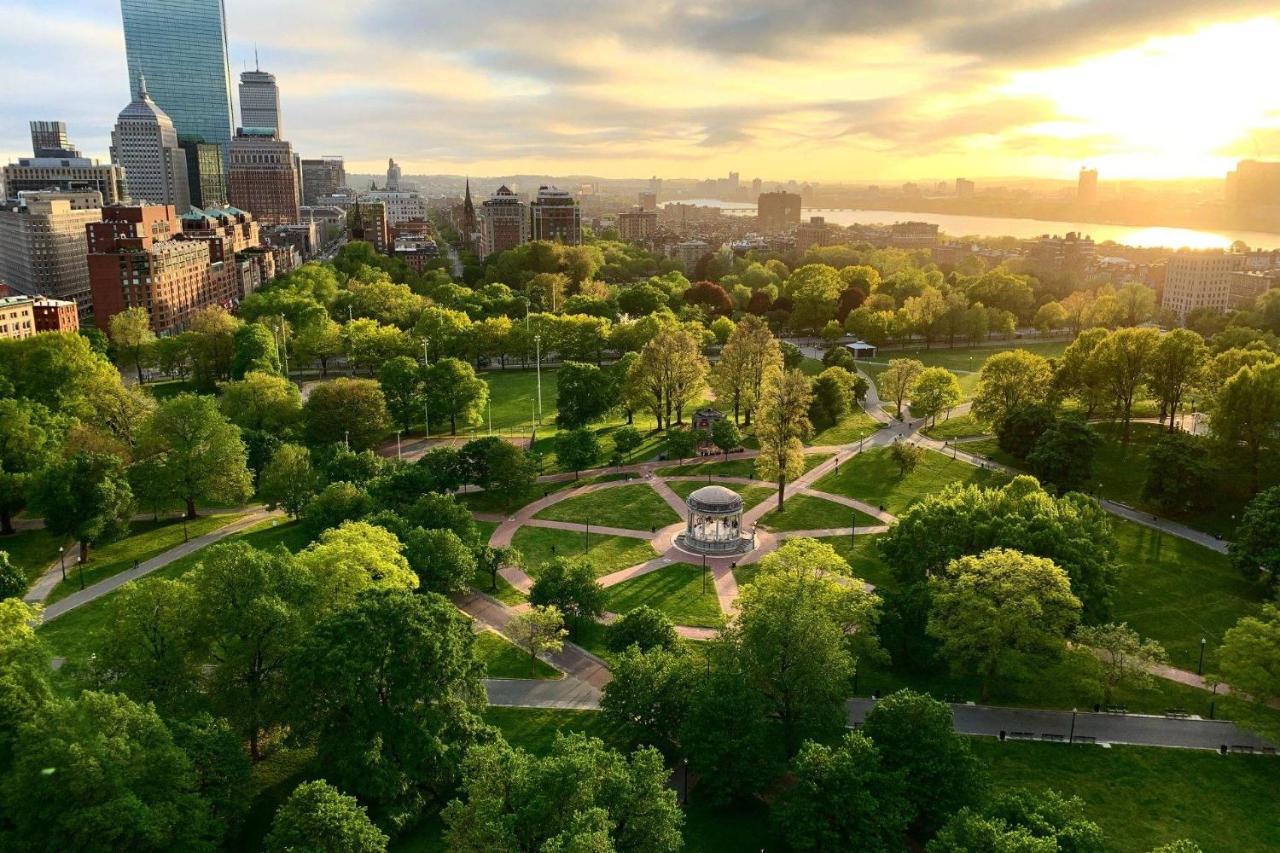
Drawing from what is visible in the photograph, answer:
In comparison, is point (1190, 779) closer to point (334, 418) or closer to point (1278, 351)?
point (334, 418)

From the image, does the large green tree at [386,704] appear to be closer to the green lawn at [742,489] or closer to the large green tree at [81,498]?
the large green tree at [81,498]

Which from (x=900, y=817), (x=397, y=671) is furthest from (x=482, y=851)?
(x=900, y=817)

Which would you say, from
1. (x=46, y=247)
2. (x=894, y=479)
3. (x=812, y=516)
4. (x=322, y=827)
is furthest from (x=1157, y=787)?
(x=46, y=247)

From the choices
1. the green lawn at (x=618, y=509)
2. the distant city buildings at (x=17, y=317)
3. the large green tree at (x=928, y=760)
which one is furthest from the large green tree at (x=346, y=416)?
the large green tree at (x=928, y=760)

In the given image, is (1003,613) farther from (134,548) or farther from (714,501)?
(134,548)

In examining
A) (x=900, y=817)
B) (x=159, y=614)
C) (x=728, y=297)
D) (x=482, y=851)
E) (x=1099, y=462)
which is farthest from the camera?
(x=728, y=297)

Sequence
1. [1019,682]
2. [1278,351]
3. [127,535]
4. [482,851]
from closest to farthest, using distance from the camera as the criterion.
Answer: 1. [482,851]
2. [1019,682]
3. [127,535]
4. [1278,351]
